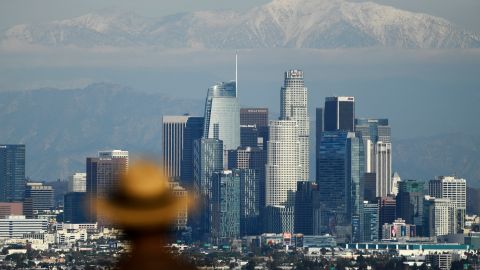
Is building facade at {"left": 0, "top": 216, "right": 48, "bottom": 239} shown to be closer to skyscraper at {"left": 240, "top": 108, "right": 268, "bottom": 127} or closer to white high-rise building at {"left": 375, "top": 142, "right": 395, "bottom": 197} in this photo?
white high-rise building at {"left": 375, "top": 142, "right": 395, "bottom": 197}

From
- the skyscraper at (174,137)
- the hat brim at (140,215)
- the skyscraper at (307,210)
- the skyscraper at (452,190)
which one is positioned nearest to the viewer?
the hat brim at (140,215)

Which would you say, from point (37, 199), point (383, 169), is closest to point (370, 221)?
point (383, 169)

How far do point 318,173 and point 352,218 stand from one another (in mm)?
8313

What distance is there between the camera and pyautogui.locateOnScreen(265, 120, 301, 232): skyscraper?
434ft

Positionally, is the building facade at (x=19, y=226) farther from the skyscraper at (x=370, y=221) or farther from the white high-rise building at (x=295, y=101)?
the white high-rise building at (x=295, y=101)

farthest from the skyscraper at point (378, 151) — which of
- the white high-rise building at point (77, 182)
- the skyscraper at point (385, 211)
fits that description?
the white high-rise building at point (77, 182)

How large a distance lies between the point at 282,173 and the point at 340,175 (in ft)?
23.2

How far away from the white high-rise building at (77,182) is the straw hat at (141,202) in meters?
122

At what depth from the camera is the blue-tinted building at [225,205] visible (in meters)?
126

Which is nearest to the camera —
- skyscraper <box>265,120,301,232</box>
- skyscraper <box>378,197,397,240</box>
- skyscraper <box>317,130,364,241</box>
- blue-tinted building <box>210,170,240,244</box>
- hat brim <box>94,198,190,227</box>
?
hat brim <box>94,198,190,227</box>

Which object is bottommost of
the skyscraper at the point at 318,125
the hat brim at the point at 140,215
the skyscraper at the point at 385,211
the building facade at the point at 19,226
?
the building facade at the point at 19,226

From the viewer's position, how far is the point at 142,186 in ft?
18.3

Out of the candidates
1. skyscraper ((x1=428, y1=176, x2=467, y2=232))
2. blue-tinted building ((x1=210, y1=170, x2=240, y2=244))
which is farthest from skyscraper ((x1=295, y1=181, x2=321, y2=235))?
skyscraper ((x1=428, y1=176, x2=467, y2=232))

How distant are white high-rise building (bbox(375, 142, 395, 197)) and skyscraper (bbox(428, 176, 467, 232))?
929 cm
